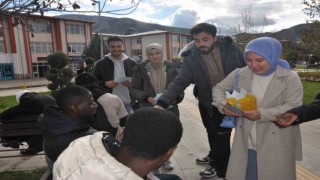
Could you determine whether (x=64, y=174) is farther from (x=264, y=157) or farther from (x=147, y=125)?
(x=264, y=157)

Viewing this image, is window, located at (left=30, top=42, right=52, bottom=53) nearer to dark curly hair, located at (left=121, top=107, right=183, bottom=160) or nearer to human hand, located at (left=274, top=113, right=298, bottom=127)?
human hand, located at (left=274, top=113, right=298, bottom=127)

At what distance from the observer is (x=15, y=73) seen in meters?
44.0

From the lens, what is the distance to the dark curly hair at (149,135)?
4.00ft

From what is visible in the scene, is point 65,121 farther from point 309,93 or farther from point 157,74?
point 309,93

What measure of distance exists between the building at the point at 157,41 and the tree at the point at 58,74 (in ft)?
147

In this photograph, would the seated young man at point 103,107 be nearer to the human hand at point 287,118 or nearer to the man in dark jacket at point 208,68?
the man in dark jacket at point 208,68

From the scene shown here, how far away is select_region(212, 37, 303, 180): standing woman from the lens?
8.11 ft

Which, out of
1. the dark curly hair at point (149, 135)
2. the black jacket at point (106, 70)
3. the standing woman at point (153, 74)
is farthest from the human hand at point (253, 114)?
the black jacket at point (106, 70)

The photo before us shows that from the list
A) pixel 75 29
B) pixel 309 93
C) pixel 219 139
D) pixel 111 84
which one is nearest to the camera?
pixel 219 139

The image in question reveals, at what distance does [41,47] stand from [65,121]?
1898 inches

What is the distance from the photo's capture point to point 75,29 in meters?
51.0

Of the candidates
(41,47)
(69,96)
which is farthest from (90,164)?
(41,47)

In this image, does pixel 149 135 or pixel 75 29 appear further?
pixel 75 29

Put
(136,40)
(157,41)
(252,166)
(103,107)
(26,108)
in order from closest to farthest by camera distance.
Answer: (252,166) < (103,107) < (26,108) < (157,41) < (136,40)
